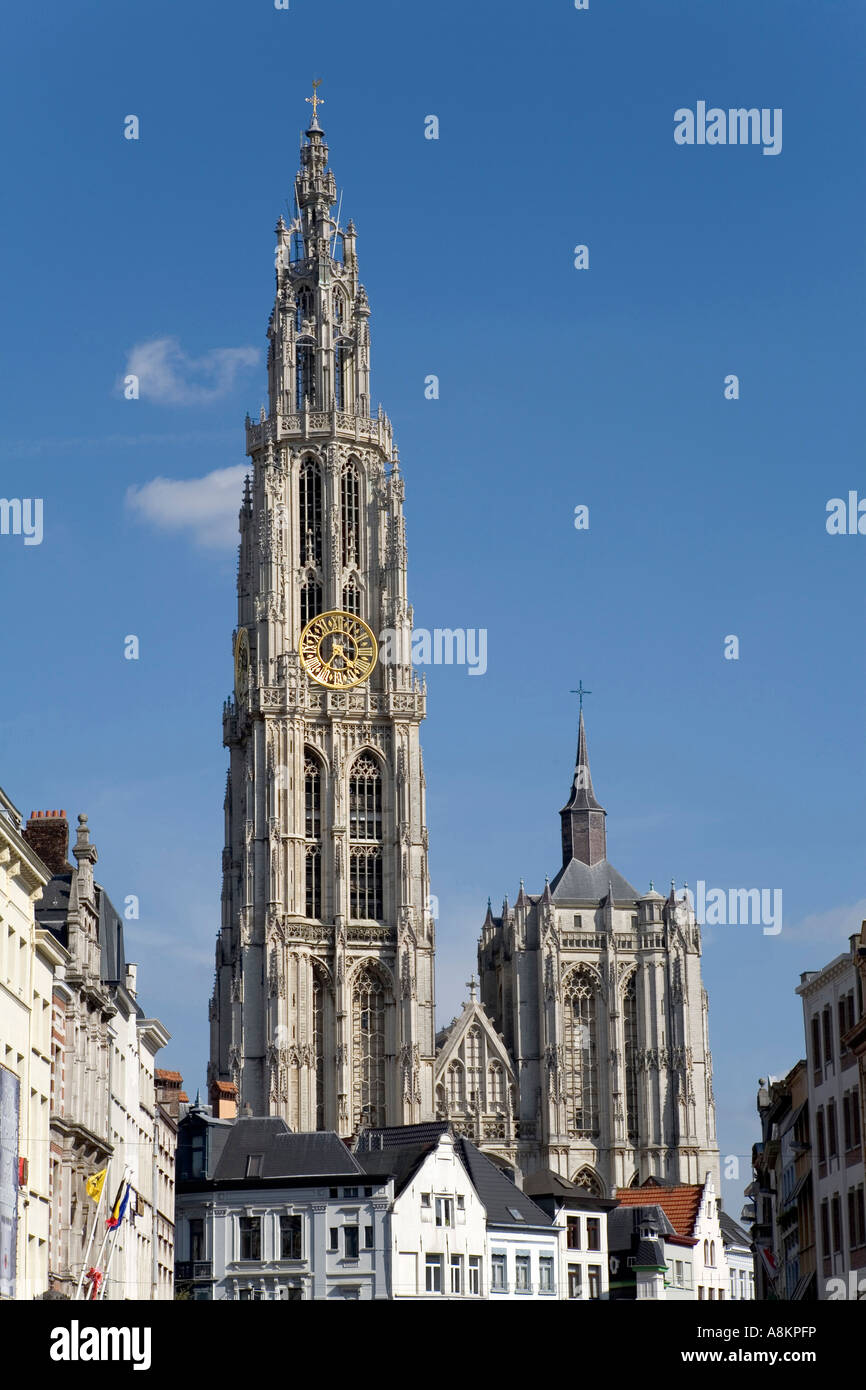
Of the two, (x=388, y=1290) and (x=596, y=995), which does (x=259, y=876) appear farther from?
(x=388, y=1290)

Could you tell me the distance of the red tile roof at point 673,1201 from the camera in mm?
103062

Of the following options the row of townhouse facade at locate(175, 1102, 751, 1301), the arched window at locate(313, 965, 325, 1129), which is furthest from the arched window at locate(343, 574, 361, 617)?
the row of townhouse facade at locate(175, 1102, 751, 1301)

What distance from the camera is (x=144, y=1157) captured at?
69438mm

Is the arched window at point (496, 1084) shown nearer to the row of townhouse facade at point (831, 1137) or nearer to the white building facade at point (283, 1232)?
the white building facade at point (283, 1232)

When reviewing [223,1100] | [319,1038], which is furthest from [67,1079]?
[319,1038]

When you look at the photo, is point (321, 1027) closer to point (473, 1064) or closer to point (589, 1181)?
point (473, 1064)

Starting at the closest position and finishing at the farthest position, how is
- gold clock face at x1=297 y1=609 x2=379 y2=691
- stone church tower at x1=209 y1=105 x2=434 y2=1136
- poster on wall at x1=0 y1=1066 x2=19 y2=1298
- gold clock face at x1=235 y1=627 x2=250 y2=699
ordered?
poster on wall at x1=0 y1=1066 x2=19 y2=1298
stone church tower at x1=209 y1=105 x2=434 y2=1136
gold clock face at x1=297 y1=609 x2=379 y2=691
gold clock face at x1=235 y1=627 x2=250 y2=699

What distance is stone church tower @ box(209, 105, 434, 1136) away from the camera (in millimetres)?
113188

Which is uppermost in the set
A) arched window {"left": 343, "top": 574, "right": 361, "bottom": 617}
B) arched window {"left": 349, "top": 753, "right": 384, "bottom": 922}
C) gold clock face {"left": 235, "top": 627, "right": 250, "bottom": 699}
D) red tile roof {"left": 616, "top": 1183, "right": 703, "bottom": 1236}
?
arched window {"left": 343, "top": 574, "right": 361, "bottom": 617}

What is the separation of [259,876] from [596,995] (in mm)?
18771

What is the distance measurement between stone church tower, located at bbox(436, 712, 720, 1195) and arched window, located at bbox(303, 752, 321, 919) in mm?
9951

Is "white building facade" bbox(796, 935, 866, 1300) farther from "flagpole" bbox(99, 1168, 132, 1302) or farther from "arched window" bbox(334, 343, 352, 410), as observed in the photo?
"arched window" bbox(334, 343, 352, 410)

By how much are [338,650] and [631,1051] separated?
24443mm
